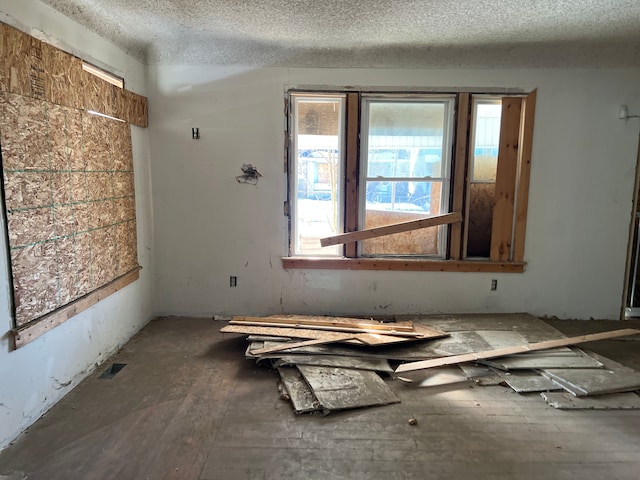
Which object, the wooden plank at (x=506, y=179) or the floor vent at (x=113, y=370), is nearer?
the floor vent at (x=113, y=370)

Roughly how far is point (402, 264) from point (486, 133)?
5.16ft

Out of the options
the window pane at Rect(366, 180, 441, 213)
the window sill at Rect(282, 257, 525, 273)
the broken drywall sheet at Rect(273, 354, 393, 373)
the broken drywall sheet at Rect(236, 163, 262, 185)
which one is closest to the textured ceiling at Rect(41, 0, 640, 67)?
the broken drywall sheet at Rect(236, 163, 262, 185)

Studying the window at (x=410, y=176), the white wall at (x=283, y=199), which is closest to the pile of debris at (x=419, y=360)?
the white wall at (x=283, y=199)

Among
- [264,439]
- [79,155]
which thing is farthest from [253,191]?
[264,439]

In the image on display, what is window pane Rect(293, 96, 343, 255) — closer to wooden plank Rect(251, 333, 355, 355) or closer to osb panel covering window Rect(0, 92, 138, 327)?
wooden plank Rect(251, 333, 355, 355)

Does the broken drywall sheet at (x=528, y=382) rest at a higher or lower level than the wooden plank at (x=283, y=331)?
lower

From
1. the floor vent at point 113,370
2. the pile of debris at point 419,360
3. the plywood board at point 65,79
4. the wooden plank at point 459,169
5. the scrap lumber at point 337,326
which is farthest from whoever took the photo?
the wooden plank at point 459,169

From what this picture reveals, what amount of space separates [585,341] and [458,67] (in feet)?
9.00

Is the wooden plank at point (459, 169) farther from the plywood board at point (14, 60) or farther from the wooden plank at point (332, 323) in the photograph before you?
the plywood board at point (14, 60)

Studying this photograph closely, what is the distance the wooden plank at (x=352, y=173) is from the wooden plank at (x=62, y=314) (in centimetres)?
214

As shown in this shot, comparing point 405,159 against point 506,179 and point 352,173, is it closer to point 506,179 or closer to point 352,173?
point 352,173

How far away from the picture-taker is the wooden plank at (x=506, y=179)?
412cm

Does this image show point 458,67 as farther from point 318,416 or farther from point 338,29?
point 318,416

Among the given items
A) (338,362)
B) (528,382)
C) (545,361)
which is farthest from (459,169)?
(338,362)
